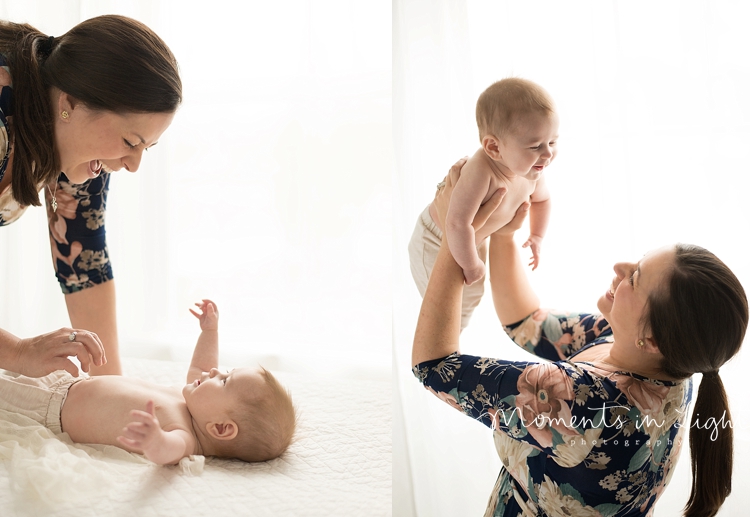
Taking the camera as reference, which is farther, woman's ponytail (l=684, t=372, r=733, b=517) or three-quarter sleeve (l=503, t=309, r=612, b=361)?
three-quarter sleeve (l=503, t=309, r=612, b=361)

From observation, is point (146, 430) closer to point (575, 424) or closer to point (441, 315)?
point (441, 315)

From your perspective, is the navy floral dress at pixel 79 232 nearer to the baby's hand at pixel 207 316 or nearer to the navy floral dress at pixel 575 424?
the baby's hand at pixel 207 316

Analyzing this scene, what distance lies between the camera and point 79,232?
1.78 m

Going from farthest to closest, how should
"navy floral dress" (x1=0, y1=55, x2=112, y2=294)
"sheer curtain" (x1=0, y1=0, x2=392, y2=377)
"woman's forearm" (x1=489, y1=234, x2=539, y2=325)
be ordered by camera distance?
1. "sheer curtain" (x1=0, y1=0, x2=392, y2=377)
2. "navy floral dress" (x1=0, y1=55, x2=112, y2=294)
3. "woman's forearm" (x1=489, y1=234, x2=539, y2=325)

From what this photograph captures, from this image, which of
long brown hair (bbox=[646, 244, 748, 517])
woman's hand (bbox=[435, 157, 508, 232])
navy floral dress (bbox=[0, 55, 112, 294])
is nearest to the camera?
long brown hair (bbox=[646, 244, 748, 517])

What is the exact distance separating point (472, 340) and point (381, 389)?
321 mm

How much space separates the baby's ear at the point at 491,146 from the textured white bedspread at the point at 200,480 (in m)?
0.76

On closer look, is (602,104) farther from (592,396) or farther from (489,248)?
(592,396)

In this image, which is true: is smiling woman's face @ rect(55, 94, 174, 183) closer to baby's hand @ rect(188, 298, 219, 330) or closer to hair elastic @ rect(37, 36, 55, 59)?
hair elastic @ rect(37, 36, 55, 59)

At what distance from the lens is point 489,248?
1.47 metres

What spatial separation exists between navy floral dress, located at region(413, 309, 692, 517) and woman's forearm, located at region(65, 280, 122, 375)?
A: 43.4 inches

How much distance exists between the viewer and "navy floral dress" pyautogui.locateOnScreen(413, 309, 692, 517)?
3.40 ft

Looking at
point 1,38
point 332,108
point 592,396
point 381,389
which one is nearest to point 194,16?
point 332,108

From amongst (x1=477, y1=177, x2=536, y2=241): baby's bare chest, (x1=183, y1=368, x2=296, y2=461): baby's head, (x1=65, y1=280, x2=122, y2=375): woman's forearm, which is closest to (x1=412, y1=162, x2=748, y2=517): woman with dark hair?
(x1=477, y1=177, x2=536, y2=241): baby's bare chest
